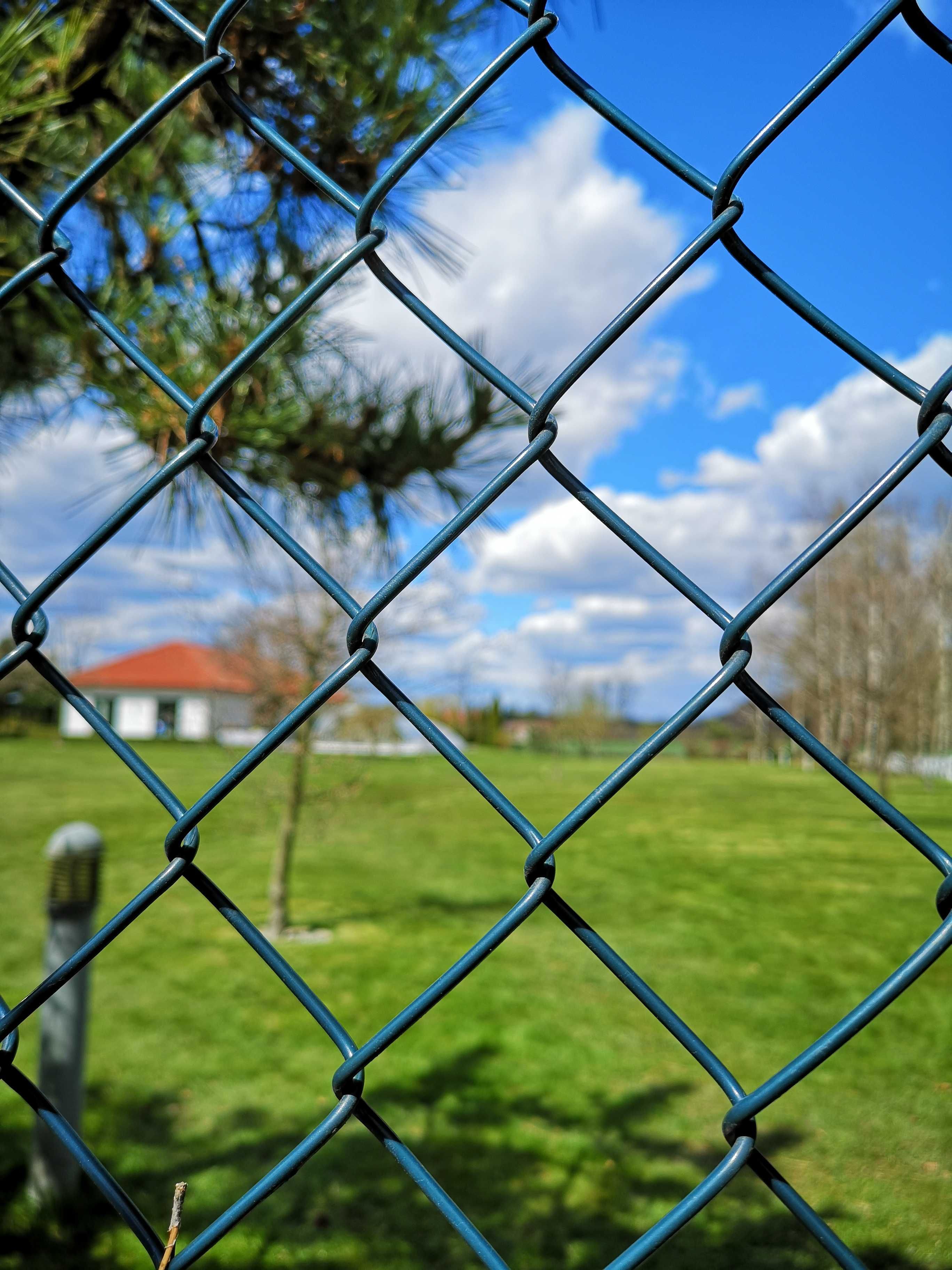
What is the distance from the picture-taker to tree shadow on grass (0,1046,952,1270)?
3.61 m

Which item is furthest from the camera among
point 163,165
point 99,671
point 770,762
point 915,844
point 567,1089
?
point 99,671

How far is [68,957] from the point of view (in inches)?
141

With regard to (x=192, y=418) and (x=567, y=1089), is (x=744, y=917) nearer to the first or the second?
(x=567, y=1089)

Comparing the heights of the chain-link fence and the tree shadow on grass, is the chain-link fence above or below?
above

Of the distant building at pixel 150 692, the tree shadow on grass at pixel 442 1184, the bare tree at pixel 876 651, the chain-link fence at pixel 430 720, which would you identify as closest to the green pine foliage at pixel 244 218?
the chain-link fence at pixel 430 720

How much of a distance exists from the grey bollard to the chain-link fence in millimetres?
3051

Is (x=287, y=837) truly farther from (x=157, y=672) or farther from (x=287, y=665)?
(x=157, y=672)

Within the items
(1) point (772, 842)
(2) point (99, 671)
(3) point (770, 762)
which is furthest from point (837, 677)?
(2) point (99, 671)

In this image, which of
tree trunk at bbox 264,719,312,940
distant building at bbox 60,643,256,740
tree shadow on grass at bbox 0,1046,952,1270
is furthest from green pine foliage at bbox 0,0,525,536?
distant building at bbox 60,643,256,740

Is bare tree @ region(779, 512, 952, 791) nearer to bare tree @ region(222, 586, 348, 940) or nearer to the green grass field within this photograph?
the green grass field

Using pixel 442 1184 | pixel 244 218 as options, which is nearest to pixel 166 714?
pixel 442 1184

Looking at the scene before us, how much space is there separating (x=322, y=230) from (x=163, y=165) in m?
0.50

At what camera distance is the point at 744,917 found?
31.7ft

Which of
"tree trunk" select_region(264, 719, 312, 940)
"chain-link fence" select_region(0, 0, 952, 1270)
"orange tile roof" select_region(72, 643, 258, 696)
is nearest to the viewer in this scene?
"chain-link fence" select_region(0, 0, 952, 1270)
